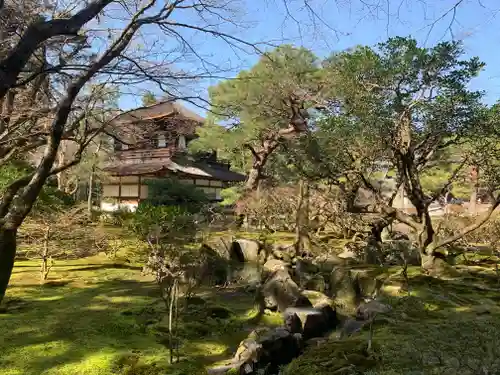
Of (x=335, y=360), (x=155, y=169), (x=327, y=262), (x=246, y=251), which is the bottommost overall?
(x=335, y=360)

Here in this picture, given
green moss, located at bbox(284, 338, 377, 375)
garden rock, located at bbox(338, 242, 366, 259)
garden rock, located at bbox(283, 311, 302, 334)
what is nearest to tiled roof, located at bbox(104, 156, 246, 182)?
garden rock, located at bbox(338, 242, 366, 259)

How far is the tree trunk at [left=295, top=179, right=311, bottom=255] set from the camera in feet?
39.8

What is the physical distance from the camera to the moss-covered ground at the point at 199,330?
13.1 ft

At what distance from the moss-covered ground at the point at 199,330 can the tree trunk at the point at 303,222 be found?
11.3 ft

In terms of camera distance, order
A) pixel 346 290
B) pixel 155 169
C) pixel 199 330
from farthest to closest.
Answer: pixel 155 169 < pixel 346 290 < pixel 199 330

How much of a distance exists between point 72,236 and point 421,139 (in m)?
8.01

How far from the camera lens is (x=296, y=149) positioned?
40.2 feet

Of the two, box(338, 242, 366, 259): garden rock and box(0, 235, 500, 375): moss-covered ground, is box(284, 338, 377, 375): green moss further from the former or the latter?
box(338, 242, 366, 259): garden rock

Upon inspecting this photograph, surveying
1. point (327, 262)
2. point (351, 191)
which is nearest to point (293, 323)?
point (327, 262)

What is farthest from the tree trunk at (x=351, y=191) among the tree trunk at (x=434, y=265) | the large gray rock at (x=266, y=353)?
the large gray rock at (x=266, y=353)

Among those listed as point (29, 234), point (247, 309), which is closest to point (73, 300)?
point (29, 234)

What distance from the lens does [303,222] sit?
12.3 meters

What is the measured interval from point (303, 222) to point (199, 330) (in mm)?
6533

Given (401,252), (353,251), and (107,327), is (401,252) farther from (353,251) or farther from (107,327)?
(107,327)
